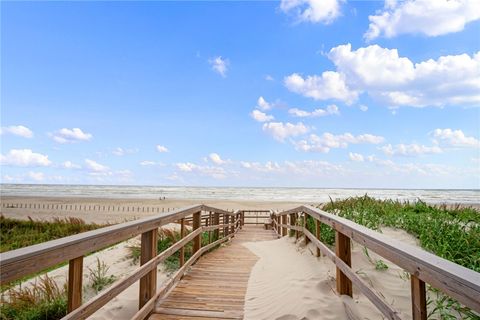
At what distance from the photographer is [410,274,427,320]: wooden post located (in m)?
2.08

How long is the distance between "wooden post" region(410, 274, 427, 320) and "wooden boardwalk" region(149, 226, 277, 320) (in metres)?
1.95

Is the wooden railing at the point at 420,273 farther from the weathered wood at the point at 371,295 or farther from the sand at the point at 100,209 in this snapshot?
the sand at the point at 100,209

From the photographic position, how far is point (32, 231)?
15.3 metres

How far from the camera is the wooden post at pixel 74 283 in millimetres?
2229

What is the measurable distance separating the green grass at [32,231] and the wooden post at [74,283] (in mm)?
12601

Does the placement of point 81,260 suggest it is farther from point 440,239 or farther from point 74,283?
point 440,239

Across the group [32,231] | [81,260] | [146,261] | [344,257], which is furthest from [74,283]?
[32,231]

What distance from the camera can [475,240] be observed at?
14.6ft

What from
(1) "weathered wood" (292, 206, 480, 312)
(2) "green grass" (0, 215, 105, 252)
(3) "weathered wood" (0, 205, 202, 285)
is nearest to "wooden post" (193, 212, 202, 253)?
(3) "weathered wood" (0, 205, 202, 285)

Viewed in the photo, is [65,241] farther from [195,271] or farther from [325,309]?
[195,271]

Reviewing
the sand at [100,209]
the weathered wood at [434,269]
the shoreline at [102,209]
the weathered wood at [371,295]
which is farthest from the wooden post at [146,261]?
the sand at [100,209]

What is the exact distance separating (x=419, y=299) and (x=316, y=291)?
199cm

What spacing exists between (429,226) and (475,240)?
911mm

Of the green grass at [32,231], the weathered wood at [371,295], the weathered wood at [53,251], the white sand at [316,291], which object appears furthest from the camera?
the green grass at [32,231]
